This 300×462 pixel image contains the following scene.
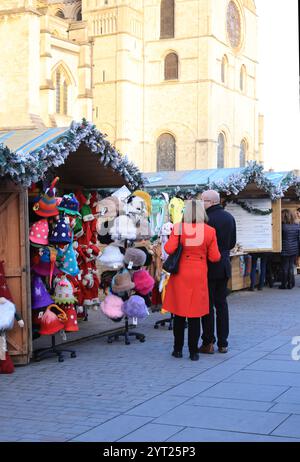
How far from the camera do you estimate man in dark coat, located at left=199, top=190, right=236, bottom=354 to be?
823cm

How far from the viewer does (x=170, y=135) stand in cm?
5744

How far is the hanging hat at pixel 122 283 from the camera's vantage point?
30.0 feet

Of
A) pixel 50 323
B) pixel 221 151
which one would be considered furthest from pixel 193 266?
pixel 221 151

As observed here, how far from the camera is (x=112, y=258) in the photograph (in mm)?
9094

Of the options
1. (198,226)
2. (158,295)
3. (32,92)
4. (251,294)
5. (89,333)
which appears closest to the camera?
(198,226)

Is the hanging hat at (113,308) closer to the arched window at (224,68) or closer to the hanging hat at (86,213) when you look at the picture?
the hanging hat at (86,213)

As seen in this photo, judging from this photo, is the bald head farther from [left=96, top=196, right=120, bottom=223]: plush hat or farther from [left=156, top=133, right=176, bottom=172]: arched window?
[left=156, top=133, right=176, bottom=172]: arched window

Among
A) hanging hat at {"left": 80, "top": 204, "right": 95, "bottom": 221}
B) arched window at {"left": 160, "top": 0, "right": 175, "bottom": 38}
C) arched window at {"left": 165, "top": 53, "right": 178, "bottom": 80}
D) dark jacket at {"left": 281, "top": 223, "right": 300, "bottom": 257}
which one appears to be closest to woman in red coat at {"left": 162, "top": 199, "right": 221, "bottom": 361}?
hanging hat at {"left": 80, "top": 204, "right": 95, "bottom": 221}

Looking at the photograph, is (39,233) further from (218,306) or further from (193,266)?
(218,306)

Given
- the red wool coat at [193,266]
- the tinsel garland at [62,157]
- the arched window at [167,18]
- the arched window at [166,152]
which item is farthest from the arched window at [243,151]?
the red wool coat at [193,266]

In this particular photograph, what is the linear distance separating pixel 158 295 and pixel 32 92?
98.7 feet

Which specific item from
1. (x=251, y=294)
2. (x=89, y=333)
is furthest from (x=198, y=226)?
(x=251, y=294)

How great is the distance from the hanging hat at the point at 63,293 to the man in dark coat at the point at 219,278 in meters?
1.56
